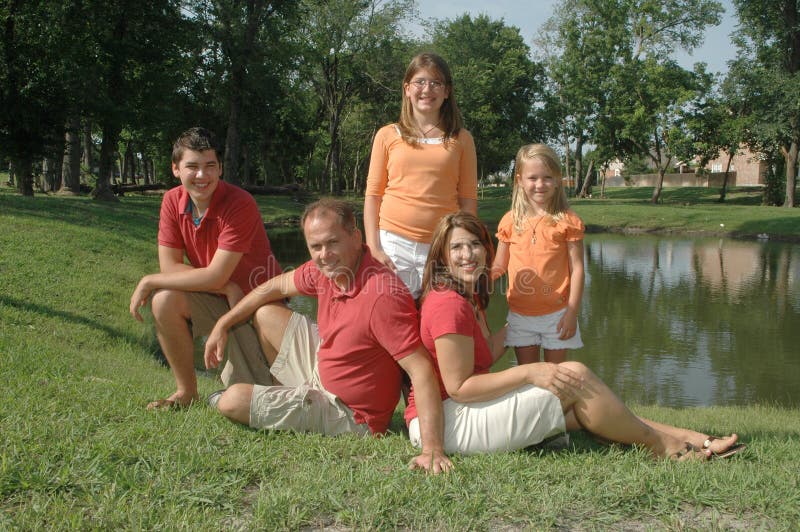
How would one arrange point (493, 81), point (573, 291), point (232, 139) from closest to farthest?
point (573, 291) < point (232, 139) < point (493, 81)

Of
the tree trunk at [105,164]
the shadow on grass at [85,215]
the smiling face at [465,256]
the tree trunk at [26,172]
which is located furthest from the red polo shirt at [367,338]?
the tree trunk at [105,164]

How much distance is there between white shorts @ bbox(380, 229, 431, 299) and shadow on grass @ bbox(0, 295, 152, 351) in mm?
4076

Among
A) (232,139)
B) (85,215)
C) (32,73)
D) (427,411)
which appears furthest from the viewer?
(232,139)

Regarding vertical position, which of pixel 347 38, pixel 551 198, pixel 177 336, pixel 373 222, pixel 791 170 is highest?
pixel 347 38

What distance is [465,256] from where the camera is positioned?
3330 mm

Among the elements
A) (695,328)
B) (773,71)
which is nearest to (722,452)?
(695,328)

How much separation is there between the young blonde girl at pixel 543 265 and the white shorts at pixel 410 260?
467 millimetres

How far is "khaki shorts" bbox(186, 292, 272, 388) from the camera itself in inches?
157

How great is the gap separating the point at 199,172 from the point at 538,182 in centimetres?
206

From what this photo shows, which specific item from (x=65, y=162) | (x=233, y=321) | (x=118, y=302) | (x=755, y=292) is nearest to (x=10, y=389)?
(x=233, y=321)

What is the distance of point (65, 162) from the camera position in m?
27.3

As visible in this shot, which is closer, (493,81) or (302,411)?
(302,411)

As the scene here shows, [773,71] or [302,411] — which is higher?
[773,71]

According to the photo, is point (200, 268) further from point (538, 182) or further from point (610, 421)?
point (610, 421)
